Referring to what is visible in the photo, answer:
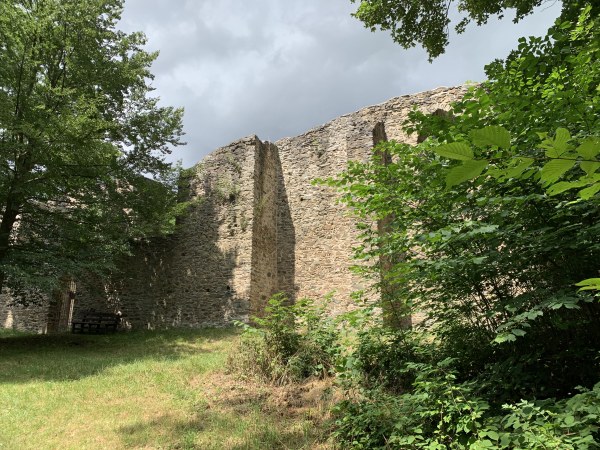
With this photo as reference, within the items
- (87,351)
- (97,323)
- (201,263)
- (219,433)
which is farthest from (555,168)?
(97,323)

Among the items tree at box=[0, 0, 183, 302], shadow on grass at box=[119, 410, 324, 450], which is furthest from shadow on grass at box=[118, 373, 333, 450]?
tree at box=[0, 0, 183, 302]

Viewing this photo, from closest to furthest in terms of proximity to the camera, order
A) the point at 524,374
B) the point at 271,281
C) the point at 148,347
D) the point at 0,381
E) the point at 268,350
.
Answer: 1. the point at 524,374
2. the point at 268,350
3. the point at 0,381
4. the point at 148,347
5. the point at 271,281

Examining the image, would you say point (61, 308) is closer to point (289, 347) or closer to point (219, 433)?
point (289, 347)

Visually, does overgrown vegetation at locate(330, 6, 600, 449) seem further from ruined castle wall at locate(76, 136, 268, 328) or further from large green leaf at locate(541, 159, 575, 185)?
ruined castle wall at locate(76, 136, 268, 328)

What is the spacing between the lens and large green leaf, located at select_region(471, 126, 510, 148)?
41.7 inches

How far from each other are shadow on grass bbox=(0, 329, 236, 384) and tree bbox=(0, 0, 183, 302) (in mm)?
1720

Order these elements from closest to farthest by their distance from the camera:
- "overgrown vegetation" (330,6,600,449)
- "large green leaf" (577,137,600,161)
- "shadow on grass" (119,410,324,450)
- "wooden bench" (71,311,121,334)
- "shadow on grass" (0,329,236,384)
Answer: "large green leaf" (577,137,600,161) < "overgrown vegetation" (330,6,600,449) < "shadow on grass" (119,410,324,450) < "shadow on grass" (0,329,236,384) < "wooden bench" (71,311,121,334)

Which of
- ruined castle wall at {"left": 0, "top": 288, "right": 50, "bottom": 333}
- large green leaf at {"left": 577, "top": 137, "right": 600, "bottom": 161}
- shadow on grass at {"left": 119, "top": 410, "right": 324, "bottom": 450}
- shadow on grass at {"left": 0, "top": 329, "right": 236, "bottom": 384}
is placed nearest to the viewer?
large green leaf at {"left": 577, "top": 137, "right": 600, "bottom": 161}

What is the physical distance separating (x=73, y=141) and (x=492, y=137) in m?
10.9

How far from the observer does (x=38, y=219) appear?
11945 mm

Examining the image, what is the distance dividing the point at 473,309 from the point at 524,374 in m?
1.00

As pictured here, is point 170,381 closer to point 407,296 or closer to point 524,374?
point 407,296

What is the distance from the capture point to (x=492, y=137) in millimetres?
1089

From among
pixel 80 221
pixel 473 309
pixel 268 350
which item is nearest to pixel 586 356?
pixel 473 309
